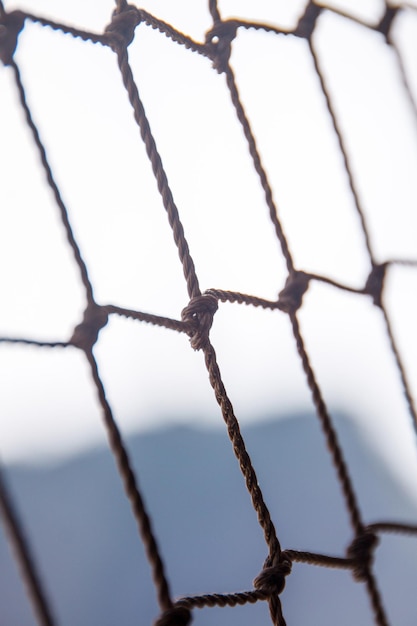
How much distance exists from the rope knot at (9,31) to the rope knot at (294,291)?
0.20 m

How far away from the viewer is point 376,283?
0.46 m

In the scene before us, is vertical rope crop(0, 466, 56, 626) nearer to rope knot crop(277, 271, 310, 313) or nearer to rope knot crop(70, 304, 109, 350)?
rope knot crop(70, 304, 109, 350)

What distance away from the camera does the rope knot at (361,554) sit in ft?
1.22

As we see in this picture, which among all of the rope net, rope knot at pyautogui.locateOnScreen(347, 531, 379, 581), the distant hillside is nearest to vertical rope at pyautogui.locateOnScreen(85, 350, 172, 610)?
the rope net

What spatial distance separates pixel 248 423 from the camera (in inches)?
76.0

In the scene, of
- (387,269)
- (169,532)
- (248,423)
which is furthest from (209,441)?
(387,269)

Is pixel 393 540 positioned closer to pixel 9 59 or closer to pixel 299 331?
pixel 299 331

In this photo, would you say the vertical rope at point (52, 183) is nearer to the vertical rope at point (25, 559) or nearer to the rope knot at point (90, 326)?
the rope knot at point (90, 326)

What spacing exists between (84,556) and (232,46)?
1.75 metres

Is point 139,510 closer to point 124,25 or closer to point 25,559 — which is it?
point 25,559

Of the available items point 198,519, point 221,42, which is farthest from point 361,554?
point 198,519

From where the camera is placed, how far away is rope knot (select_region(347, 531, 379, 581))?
372mm

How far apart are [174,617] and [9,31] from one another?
0.26 m

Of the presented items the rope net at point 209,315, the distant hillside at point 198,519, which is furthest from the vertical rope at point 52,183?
the distant hillside at point 198,519
